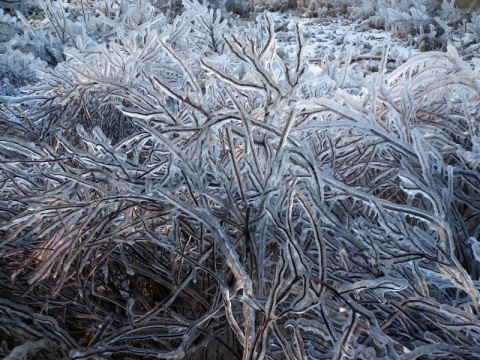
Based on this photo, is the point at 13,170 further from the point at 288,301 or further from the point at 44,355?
the point at 288,301

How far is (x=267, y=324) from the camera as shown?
821 millimetres

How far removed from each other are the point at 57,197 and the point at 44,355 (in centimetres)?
32

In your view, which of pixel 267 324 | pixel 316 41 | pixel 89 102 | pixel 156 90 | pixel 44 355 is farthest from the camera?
pixel 316 41

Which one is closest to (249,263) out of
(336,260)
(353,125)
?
(336,260)

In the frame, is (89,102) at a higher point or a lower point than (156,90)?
lower

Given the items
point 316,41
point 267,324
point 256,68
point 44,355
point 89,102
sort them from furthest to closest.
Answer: point 316,41 → point 89,102 → point 44,355 → point 256,68 → point 267,324

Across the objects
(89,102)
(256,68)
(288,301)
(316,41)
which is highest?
(256,68)

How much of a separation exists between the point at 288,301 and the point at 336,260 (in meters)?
0.15

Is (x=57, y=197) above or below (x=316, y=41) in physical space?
above

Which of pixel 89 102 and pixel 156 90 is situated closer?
pixel 156 90

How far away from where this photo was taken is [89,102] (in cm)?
229

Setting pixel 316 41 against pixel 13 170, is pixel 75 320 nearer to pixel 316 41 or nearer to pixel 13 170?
pixel 13 170

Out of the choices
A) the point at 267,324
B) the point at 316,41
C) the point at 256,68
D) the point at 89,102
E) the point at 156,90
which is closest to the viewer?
the point at 267,324

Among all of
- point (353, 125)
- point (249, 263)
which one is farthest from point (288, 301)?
point (353, 125)
